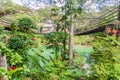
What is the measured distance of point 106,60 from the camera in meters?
2.78

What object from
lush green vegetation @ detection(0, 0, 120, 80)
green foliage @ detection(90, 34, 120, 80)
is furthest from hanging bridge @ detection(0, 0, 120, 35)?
green foliage @ detection(90, 34, 120, 80)

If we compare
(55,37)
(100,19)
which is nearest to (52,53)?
(55,37)

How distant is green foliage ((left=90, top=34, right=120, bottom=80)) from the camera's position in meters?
2.37

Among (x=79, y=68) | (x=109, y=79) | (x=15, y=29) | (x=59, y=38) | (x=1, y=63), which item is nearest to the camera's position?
(x=109, y=79)

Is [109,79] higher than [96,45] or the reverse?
the reverse

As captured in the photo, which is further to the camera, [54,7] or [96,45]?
[54,7]

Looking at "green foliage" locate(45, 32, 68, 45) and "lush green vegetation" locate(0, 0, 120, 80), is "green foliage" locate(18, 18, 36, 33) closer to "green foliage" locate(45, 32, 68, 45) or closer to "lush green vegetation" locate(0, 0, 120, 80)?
"lush green vegetation" locate(0, 0, 120, 80)

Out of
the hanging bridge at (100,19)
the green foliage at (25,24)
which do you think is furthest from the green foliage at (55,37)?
the green foliage at (25,24)

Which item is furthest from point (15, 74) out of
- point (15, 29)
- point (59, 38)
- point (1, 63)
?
point (59, 38)

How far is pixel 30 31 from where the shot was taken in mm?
4047

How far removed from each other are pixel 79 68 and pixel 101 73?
1.18 metres

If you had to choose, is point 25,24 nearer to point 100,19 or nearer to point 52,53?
point 52,53

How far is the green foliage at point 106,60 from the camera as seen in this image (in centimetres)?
237

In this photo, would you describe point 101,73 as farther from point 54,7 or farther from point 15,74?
point 54,7
